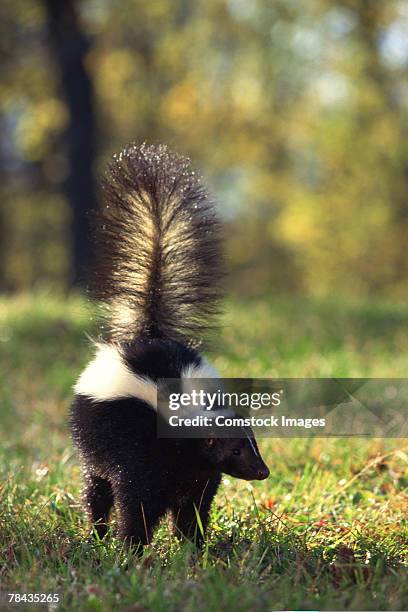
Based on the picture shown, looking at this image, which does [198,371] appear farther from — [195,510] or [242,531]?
[242,531]

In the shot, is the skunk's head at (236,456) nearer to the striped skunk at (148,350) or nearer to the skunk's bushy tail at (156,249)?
the striped skunk at (148,350)

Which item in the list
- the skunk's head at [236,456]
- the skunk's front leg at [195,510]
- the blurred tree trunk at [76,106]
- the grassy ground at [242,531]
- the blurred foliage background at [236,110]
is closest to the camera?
the grassy ground at [242,531]

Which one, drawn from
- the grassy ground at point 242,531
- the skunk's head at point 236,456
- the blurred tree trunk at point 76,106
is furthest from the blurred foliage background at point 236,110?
the skunk's head at point 236,456

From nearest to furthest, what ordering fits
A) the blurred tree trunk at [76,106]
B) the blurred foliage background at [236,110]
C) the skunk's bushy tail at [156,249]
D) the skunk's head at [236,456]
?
1. the skunk's head at [236,456]
2. the skunk's bushy tail at [156,249]
3. the blurred tree trunk at [76,106]
4. the blurred foliage background at [236,110]

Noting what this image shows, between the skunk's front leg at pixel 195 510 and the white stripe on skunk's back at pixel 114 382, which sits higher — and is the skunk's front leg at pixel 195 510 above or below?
below

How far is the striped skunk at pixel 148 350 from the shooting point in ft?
11.0

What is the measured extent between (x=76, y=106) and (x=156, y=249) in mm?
10746

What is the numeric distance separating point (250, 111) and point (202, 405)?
18528mm

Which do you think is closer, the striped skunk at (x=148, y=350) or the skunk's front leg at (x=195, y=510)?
the striped skunk at (x=148, y=350)

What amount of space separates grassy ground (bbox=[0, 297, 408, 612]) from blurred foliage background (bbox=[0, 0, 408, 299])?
28.8 ft

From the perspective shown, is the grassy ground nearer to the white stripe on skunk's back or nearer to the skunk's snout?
the skunk's snout

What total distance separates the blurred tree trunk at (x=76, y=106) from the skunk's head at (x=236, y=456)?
427 inches

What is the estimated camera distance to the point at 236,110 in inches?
824

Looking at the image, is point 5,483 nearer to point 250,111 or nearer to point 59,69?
point 59,69
